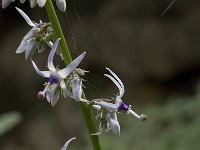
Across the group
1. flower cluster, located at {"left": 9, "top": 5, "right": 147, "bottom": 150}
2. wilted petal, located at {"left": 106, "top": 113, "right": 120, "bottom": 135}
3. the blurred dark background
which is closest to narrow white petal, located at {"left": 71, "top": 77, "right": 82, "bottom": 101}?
flower cluster, located at {"left": 9, "top": 5, "right": 147, "bottom": 150}

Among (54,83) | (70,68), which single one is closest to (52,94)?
(54,83)

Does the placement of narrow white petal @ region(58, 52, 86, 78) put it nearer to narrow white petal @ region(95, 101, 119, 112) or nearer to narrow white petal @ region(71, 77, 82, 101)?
narrow white petal @ region(71, 77, 82, 101)

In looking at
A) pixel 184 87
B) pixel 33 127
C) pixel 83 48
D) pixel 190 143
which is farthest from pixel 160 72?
pixel 190 143

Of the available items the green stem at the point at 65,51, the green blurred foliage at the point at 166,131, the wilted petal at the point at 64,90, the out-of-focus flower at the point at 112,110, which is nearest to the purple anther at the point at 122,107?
the out-of-focus flower at the point at 112,110

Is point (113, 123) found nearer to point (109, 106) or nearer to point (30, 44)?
point (109, 106)

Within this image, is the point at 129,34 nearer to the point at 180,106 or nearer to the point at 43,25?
the point at 180,106

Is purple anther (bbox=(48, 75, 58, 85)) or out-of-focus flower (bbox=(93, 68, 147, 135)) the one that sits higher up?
purple anther (bbox=(48, 75, 58, 85))

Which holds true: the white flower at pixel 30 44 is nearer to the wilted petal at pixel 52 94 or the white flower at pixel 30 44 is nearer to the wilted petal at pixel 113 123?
the wilted petal at pixel 52 94

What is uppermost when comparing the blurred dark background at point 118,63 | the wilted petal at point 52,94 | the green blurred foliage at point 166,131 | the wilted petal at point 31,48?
the wilted petal at point 31,48
